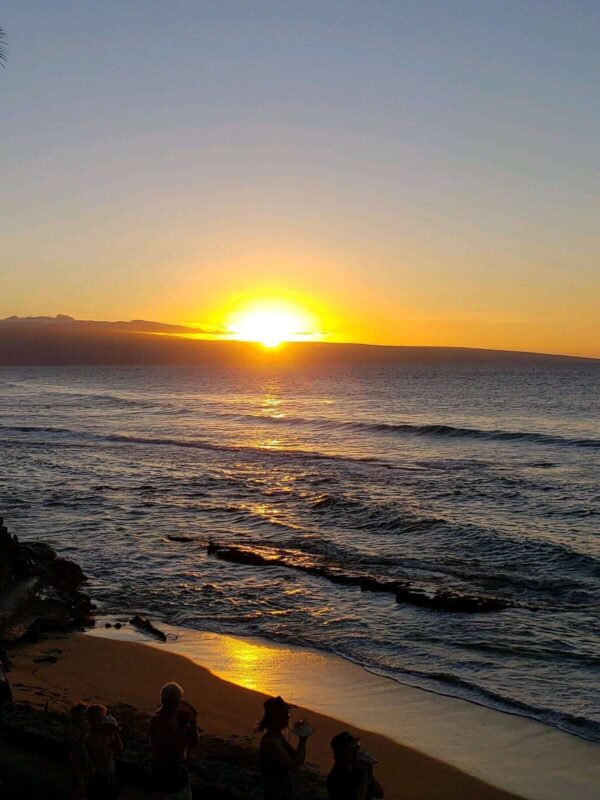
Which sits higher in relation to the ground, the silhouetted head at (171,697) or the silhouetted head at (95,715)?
the silhouetted head at (171,697)

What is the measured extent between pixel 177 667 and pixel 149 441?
1521 inches

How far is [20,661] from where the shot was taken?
1300cm

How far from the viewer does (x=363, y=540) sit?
23.9 meters

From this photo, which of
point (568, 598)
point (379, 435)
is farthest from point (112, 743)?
point (379, 435)

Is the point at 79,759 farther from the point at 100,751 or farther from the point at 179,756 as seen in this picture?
the point at 179,756

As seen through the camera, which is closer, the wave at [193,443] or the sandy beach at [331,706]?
the sandy beach at [331,706]

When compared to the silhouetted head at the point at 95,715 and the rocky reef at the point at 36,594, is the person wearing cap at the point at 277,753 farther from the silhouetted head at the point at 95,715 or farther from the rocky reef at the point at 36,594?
the rocky reef at the point at 36,594

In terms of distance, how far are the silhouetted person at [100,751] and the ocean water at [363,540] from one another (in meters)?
6.99

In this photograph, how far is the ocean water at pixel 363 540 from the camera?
14.8 meters

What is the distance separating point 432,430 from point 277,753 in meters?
52.7

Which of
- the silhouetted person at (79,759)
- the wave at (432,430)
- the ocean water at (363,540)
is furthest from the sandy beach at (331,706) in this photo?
Answer: the wave at (432,430)

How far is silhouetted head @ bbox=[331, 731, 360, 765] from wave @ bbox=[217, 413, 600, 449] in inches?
1771

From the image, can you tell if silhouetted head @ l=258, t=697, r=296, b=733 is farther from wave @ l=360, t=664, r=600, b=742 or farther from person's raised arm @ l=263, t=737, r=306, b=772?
wave @ l=360, t=664, r=600, b=742

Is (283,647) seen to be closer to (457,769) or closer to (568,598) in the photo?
(457,769)
